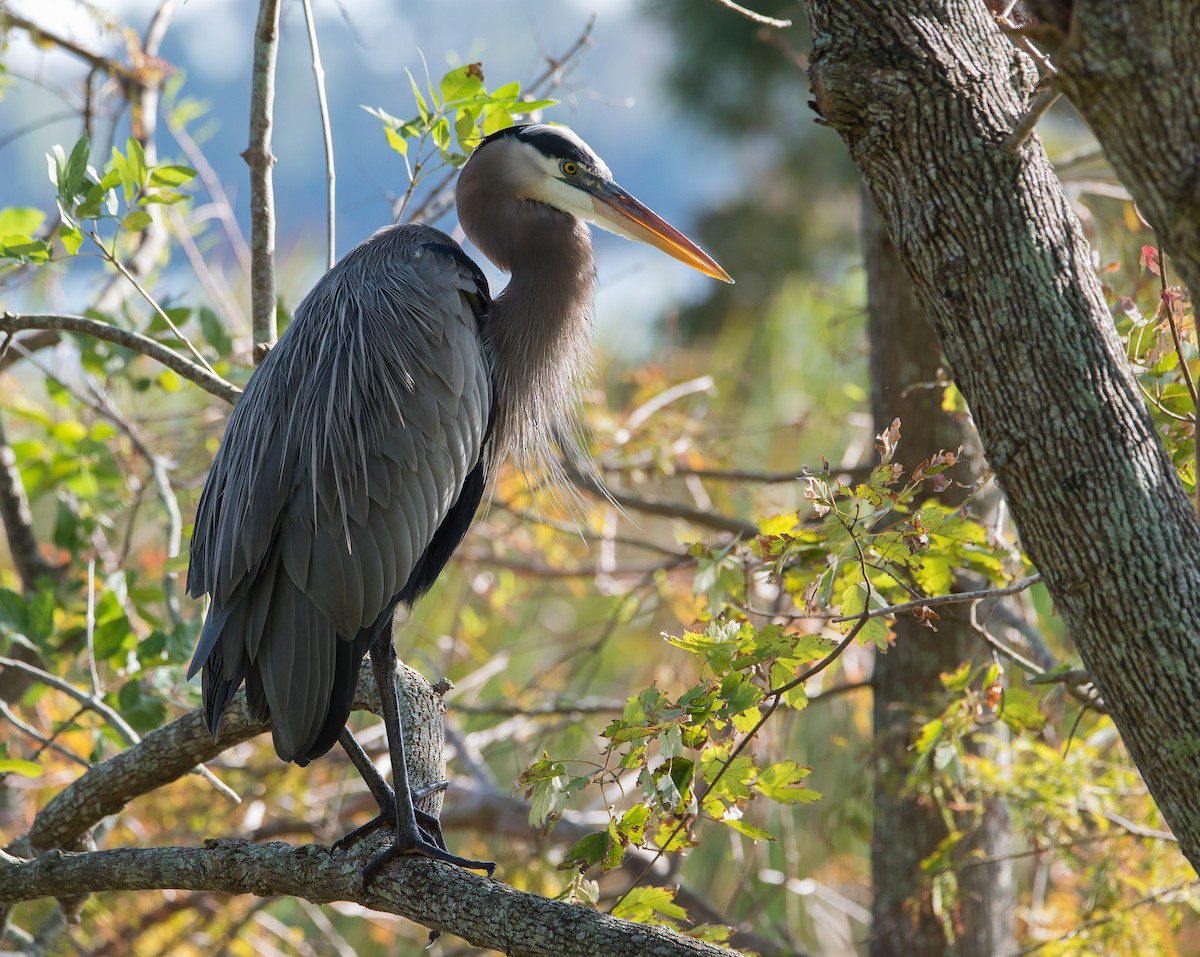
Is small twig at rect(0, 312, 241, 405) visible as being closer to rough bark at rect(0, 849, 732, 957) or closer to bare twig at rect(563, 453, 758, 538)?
rough bark at rect(0, 849, 732, 957)

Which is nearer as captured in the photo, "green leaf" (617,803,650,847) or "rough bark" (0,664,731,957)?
"rough bark" (0,664,731,957)

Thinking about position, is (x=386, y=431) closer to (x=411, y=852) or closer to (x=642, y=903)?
(x=411, y=852)

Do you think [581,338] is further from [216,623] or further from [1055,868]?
[1055,868]

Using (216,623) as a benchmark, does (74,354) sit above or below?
above

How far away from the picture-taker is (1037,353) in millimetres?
1530

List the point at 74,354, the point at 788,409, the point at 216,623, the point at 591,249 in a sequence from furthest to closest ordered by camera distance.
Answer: the point at 788,409, the point at 74,354, the point at 591,249, the point at 216,623

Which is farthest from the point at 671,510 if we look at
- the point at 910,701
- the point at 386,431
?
the point at 386,431

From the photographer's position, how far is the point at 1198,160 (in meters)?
1.23

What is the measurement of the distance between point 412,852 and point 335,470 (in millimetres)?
796

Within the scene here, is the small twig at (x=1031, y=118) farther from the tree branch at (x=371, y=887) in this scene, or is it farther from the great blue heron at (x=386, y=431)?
the great blue heron at (x=386, y=431)

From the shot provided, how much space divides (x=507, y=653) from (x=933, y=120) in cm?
418

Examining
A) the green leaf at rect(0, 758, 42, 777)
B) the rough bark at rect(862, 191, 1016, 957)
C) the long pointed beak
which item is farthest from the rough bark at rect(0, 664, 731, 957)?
the rough bark at rect(862, 191, 1016, 957)

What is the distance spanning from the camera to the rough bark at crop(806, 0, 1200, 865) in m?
1.50

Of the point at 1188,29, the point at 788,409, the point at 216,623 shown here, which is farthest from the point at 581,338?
the point at 788,409
